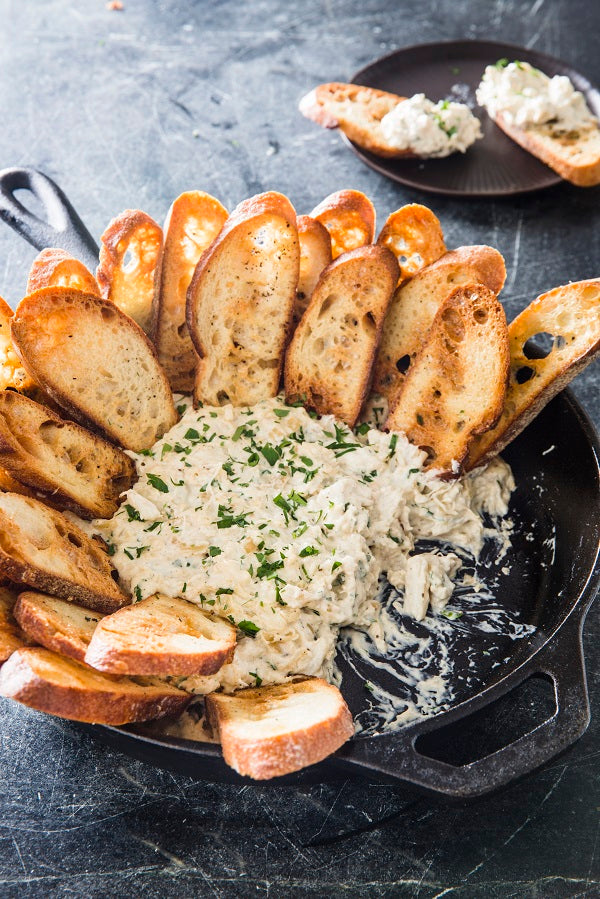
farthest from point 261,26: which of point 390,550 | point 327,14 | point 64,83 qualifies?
point 390,550

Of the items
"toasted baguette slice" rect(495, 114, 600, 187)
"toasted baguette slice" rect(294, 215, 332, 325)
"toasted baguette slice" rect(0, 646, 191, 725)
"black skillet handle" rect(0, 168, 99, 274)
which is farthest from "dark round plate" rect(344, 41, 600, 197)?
"toasted baguette slice" rect(0, 646, 191, 725)

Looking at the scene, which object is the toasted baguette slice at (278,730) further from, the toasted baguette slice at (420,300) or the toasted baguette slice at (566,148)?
the toasted baguette slice at (566,148)

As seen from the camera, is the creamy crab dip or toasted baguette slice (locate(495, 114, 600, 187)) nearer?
the creamy crab dip

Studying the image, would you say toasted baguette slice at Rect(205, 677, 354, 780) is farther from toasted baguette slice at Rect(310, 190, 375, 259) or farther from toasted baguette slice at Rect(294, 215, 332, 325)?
toasted baguette slice at Rect(310, 190, 375, 259)

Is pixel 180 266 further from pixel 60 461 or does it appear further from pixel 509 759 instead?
pixel 509 759

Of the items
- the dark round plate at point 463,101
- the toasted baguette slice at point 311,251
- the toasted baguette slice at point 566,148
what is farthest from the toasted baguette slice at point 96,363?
the toasted baguette slice at point 566,148

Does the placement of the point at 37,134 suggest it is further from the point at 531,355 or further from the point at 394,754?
the point at 394,754
